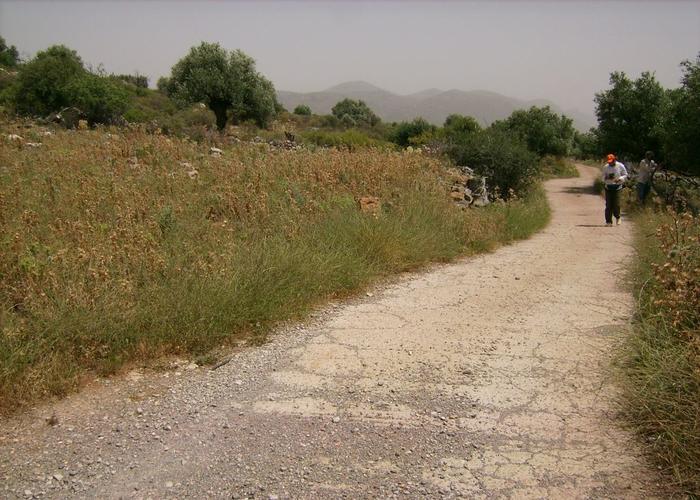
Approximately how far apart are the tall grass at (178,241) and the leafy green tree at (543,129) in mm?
26856

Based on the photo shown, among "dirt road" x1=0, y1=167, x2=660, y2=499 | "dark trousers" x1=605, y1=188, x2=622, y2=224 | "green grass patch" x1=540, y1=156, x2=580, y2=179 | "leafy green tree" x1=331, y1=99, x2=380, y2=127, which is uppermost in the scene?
"leafy green tree" x1=331, y1=99, x2=380, y2=127

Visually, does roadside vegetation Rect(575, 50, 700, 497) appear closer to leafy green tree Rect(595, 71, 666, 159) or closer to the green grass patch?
leafy green tree Rect(595, 71, 666, 159)

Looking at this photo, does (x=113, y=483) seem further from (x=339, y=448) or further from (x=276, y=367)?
(x=276, y=367)

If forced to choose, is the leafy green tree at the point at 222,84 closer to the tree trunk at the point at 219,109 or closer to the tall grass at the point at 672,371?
the tree trunk at the point at 219,109

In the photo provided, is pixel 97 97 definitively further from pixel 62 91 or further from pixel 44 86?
pixel 44 86

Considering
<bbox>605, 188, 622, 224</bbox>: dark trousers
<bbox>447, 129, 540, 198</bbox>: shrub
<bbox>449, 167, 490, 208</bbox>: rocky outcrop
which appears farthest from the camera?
<bbox>447, 129, 540, 198</bbox>: shrub

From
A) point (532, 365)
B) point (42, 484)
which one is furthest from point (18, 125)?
point (532, 365)

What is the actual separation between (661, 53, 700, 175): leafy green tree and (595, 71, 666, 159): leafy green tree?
3.99 metres

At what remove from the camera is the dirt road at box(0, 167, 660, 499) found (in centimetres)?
268

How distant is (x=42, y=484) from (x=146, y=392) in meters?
0.98

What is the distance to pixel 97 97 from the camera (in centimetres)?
2145

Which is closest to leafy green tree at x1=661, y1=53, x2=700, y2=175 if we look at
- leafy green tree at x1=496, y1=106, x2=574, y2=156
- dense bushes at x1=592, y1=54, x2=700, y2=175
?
dense bushes at x1=592, y1=54, x2=700, y2=175

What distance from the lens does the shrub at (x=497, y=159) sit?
13.6 meters

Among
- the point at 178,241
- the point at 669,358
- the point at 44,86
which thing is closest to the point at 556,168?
the point at 44,86
